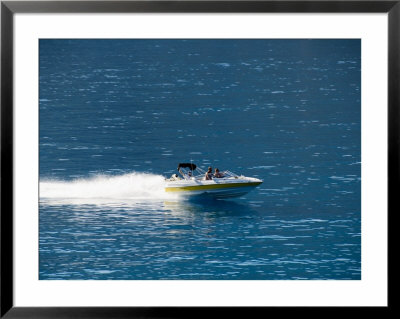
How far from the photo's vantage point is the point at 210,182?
4078mm

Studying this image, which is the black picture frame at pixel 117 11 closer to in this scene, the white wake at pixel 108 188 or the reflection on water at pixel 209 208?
the white wake at pixel 108 188

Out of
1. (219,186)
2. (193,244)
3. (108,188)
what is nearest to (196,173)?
(219,186)

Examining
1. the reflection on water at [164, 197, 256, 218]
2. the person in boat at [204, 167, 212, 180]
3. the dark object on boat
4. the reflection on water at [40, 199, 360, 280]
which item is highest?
the dark object on boat

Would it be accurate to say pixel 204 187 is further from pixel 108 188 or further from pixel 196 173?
pixel 108 188

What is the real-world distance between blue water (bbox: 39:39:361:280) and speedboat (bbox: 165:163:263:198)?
5 cm

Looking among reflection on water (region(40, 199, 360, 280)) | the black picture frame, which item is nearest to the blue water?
reflection on water (region(40, 199, 360, 280))

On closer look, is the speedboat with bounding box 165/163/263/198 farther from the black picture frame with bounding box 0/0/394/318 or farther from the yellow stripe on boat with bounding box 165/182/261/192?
the black picture frame with bounding box 0/0/394/318

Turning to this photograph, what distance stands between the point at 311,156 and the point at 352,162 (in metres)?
0.27

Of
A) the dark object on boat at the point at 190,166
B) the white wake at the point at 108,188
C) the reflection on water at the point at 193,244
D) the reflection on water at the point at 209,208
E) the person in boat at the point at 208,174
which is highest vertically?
the dark object on boat at the point at 190,166

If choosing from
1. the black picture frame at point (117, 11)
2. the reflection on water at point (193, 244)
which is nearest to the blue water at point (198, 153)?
Result: the reflection on water at point (193, 244)

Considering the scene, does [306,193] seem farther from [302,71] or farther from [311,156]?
[302,71]

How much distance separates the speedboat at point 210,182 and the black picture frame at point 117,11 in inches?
30.0

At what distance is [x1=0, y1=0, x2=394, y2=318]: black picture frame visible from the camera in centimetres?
393

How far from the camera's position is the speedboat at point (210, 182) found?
402 cm
